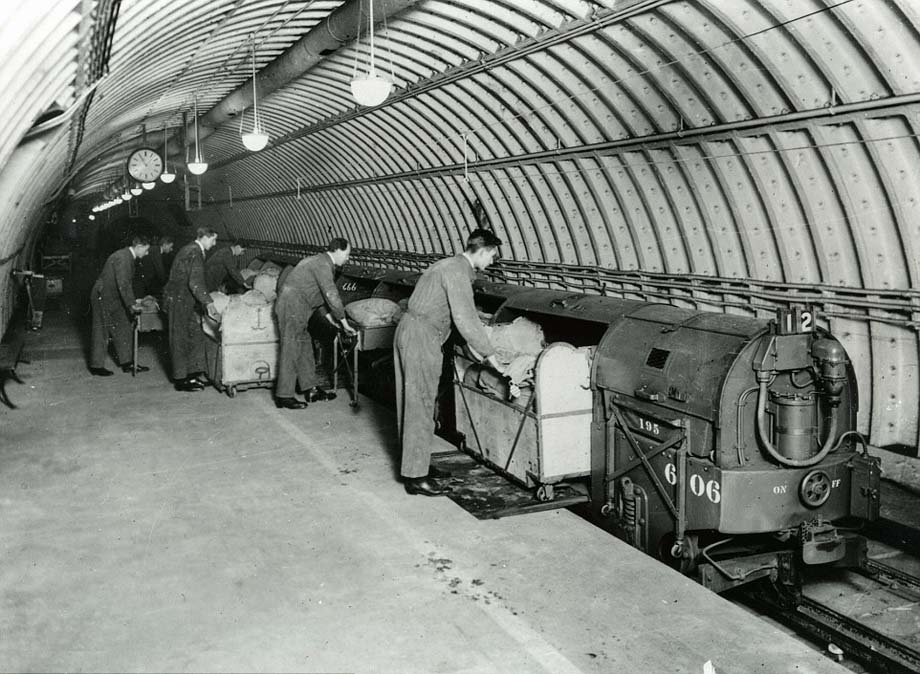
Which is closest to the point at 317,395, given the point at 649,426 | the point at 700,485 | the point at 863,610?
the point at 649,426

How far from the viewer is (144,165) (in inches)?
590

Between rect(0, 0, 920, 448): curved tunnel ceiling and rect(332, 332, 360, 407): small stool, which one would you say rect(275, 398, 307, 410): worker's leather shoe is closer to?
rect(332, 332, 360, 407): small stool

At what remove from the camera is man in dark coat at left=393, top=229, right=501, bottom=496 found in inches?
234

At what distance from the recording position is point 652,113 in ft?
25.7

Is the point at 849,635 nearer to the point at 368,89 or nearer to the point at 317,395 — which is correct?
the point at 368,89

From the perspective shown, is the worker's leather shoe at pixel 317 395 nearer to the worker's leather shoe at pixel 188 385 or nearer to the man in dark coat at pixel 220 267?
the worker's leather shoe at pixel 188 385

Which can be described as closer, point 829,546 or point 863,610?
point 829,546

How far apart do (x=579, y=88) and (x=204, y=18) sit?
13.6 ft

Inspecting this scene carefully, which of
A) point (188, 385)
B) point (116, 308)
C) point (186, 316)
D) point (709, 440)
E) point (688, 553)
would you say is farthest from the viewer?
point (116, 308)

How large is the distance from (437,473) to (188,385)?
4682mm

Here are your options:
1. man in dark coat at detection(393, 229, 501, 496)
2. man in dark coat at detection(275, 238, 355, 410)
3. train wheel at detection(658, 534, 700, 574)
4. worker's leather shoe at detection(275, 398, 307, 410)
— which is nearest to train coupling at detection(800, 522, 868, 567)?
train wheel at detection(658, 534, 700, 574)

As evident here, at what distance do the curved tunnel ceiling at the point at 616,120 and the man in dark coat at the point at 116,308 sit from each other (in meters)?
1.38

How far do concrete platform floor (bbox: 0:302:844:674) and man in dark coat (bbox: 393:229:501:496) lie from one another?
1.11ft

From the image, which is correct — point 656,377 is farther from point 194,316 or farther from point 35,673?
point 194,316
